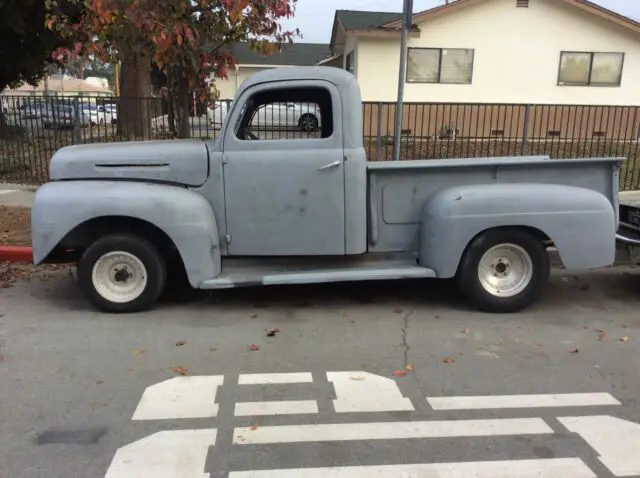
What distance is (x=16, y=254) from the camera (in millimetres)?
7121

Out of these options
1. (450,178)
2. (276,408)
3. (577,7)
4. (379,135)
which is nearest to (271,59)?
(577,7)

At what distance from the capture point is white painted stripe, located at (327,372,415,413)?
3.66m

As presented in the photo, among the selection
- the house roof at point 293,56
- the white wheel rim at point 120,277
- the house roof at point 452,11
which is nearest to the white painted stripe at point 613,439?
the white wheel rim at point 120,277

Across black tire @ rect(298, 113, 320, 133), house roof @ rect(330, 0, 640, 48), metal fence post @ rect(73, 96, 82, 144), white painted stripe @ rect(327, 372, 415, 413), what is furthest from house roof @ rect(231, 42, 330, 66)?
white painted stripe @ rect(327, 372, 415, 413)

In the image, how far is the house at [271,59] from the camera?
35.1 metres

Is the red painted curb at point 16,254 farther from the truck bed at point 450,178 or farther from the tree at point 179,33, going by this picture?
the truck bed at point 450,178

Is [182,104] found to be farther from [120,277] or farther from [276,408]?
[276,408]

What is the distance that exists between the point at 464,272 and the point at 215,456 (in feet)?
9.90

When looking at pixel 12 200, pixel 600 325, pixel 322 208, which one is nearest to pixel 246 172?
pixel 322 208

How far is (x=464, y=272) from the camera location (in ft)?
17.5

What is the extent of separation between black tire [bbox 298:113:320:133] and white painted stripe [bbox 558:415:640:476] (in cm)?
318

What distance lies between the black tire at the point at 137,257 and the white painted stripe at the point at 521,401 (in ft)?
8.98

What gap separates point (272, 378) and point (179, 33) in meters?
3.28

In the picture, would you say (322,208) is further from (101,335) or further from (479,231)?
(101,335)
